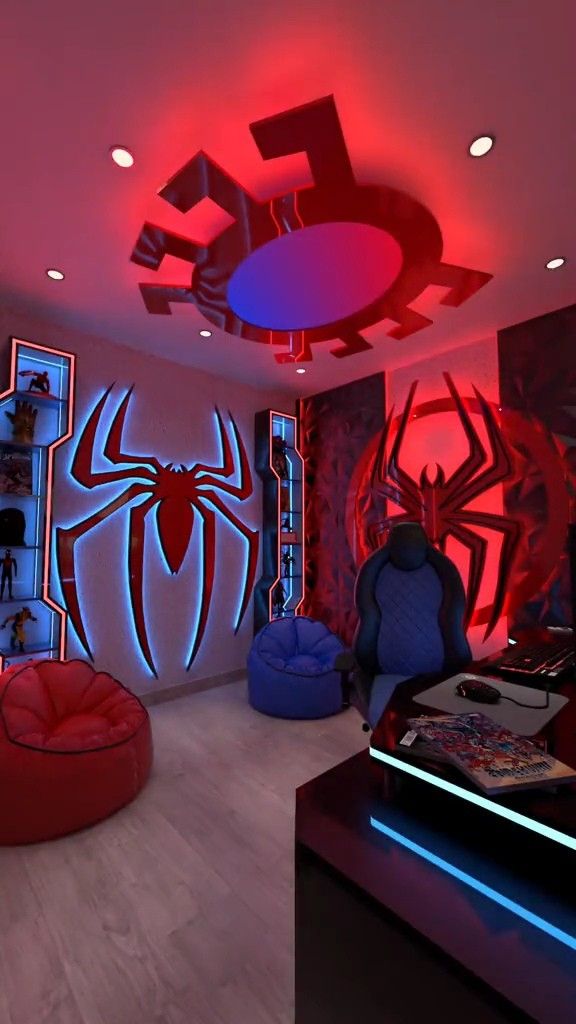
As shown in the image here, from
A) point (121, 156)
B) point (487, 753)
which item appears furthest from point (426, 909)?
point (121, 156)

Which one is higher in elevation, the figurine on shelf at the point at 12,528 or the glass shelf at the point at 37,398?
the glass shelf at the point at 37,398

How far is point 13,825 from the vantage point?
1.96m

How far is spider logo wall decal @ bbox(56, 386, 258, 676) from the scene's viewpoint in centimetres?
339

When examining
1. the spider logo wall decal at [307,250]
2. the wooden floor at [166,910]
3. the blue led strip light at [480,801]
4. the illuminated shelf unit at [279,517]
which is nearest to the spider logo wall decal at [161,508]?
the illuminated shelf unit at [279,517]

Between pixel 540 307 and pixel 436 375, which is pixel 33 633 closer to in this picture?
pixel 436 375

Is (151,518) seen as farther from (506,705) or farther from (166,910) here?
(506,705)

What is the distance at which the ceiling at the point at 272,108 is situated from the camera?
136 centimetres

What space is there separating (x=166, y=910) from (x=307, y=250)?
2.96 m

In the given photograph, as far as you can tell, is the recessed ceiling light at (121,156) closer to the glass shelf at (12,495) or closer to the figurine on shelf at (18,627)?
the glass shelf at (12,495)

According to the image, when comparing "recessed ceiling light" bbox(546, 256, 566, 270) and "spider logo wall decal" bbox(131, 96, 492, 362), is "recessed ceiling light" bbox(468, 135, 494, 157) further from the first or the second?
"recessed ceiling light" bbox(546, 256, 566, 270)

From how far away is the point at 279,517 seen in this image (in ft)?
15.0

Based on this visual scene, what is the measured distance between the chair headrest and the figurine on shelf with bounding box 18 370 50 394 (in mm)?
2703

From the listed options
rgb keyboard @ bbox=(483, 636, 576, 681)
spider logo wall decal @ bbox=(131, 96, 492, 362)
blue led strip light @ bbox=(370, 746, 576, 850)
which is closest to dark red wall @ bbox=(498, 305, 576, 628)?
spider logo wall decal @ bbox=(131, 96, 492, 362)

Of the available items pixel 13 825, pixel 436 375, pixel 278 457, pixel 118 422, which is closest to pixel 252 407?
pixel 278 457
